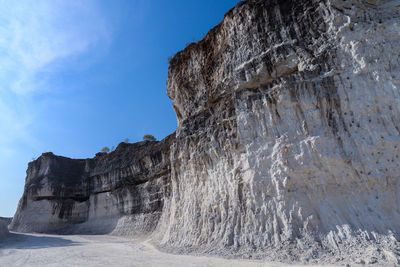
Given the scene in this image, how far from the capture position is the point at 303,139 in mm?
11164

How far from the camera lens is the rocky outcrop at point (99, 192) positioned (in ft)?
90.0

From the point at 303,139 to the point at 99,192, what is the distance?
30668 millimetres

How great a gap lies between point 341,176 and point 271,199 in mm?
2990

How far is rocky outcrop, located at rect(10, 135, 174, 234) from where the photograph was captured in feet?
90.0

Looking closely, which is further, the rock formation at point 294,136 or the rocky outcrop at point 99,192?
the rocky outcrop at point 99,192

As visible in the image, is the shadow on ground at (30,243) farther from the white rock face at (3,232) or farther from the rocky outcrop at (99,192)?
the rocky outcrop at (99,192)

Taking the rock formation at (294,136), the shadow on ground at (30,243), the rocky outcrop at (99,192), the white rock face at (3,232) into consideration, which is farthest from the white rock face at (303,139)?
the white rock face at (3,232)

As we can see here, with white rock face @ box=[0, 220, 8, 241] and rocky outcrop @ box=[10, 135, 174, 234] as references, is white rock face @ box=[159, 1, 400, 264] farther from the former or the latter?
white rock face @ box=[0, 220, 8, 241]

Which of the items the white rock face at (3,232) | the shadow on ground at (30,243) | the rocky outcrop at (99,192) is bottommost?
the shadow on ground at (30,243)

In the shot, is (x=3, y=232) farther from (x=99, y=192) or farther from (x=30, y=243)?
(x=99, y=192)

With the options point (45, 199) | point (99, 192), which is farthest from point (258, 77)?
point (45, 199)

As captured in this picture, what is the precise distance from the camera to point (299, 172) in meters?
10.9

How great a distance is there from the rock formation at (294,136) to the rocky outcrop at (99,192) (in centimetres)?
1015

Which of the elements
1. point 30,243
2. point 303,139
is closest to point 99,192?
point 30,243
